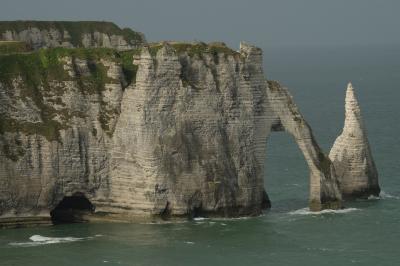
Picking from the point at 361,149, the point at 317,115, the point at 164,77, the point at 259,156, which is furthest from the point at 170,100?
the point at 317,115

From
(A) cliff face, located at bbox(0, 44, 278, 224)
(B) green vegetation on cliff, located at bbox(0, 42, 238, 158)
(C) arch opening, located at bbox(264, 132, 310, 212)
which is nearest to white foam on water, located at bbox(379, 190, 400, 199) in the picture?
(C) arch opening, located at bbox(264, 132, 310, 212)

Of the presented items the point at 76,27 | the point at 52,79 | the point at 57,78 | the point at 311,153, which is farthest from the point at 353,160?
the point at 76,27

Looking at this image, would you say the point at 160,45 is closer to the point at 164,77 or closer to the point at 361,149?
the point at 164,77

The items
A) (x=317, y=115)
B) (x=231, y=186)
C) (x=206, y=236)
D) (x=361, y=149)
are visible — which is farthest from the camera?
(x=317, y=115)

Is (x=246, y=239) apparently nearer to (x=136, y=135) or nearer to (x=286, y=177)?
(x=136, y=135)

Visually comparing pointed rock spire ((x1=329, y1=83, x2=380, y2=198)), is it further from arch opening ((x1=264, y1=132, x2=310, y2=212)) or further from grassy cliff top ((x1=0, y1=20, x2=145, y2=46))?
grassy cliff top ((x1=0, y1=20, x2=145, y2=46))

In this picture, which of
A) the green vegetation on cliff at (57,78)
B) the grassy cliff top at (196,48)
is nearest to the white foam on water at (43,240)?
the green vegetation on cliff at (57,78)
